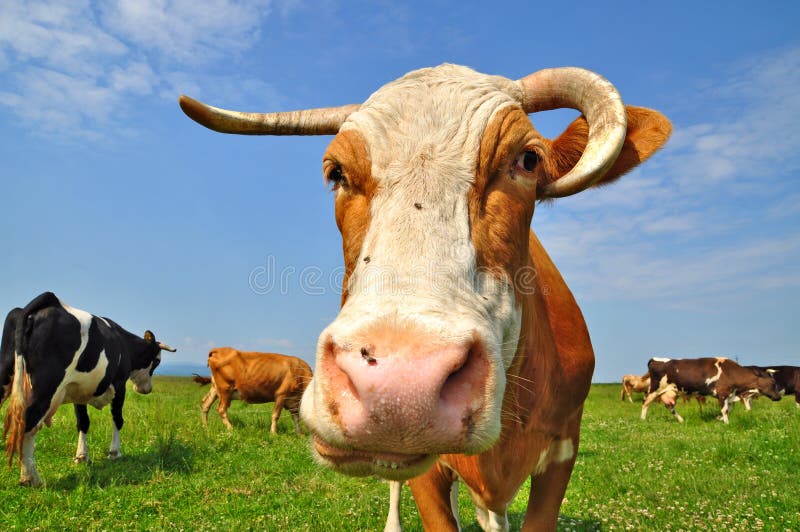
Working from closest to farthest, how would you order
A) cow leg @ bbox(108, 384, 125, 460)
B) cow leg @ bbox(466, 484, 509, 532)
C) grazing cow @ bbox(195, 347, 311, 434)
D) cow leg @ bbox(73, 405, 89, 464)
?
cow leg @ bbox(466, 484, 509, 532), cow leg @ bbox(73, 405, 89, 464), cow leg @ bbox(108, 384, 125, 460), grazing cow @ bbox(195, 347, 311, 434)

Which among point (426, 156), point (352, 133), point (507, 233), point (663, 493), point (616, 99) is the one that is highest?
point (616, 99)

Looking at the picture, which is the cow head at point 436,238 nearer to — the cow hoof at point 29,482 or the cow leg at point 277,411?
the cow hoof at point 29,482

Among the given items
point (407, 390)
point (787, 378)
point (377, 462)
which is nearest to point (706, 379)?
point (787, 378)

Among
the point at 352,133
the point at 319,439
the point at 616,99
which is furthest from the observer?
the point at 616,99

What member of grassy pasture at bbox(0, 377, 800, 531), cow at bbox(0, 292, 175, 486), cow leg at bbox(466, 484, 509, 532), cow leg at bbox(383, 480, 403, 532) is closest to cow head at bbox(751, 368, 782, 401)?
grassy pasture at bbox(0, 377, 800, 531)

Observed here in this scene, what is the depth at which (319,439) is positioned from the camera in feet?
6.56

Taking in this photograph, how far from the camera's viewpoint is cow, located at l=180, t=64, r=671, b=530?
165cm

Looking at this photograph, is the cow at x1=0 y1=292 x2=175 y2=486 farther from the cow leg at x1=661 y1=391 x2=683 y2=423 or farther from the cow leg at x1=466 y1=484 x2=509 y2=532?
the cow leg at x1=661 y1=391 x2=683 y2=423

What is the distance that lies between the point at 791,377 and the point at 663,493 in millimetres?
26904

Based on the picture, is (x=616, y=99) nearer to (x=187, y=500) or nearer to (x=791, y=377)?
(x=187, y=500)

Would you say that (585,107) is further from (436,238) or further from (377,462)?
(377,462)

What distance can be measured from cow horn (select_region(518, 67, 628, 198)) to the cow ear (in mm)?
162

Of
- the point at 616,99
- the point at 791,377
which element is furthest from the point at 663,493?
the point at 791,377

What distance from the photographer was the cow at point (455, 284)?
1649 millimetres
